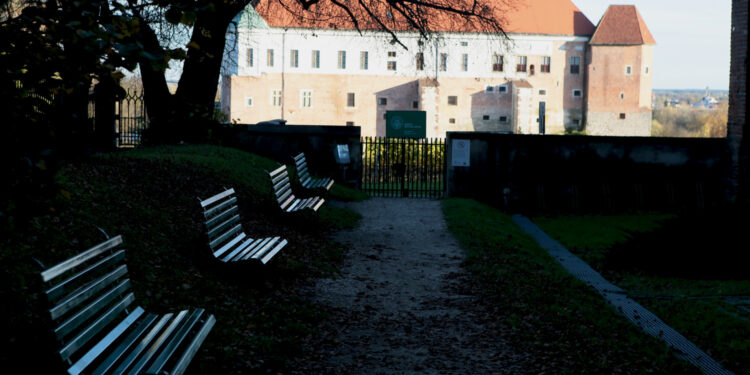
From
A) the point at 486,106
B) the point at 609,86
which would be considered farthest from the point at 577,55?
the point at 486,106

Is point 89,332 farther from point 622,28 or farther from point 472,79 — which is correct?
point 622,28

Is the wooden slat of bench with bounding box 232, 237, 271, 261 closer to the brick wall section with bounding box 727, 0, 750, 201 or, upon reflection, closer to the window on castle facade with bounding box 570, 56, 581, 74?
the brick wall section with bounding box 727, 0, 750, 201

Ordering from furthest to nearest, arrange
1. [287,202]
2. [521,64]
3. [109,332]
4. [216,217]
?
[521,64], [287,202], [216,217], [109,332]

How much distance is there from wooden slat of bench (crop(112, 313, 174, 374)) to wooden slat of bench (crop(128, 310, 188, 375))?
0.08ft

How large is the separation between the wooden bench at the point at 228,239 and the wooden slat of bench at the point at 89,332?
2.42 metres

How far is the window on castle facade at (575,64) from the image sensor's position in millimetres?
71125

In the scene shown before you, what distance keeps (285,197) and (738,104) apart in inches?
381

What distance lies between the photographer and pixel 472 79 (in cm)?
6925

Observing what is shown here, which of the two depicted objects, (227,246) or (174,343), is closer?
(174,343)

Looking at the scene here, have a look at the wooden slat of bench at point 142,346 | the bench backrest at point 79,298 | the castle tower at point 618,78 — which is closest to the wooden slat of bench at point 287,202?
the wooden slat of bench at point 142,346

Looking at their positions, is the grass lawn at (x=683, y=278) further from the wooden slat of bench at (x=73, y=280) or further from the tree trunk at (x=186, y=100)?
the tree trunk at (x=186, y=100)

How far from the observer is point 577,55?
7144cm

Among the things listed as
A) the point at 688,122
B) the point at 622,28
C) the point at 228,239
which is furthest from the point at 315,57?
the point at 688,122

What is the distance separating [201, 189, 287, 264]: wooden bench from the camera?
6.83 metres
